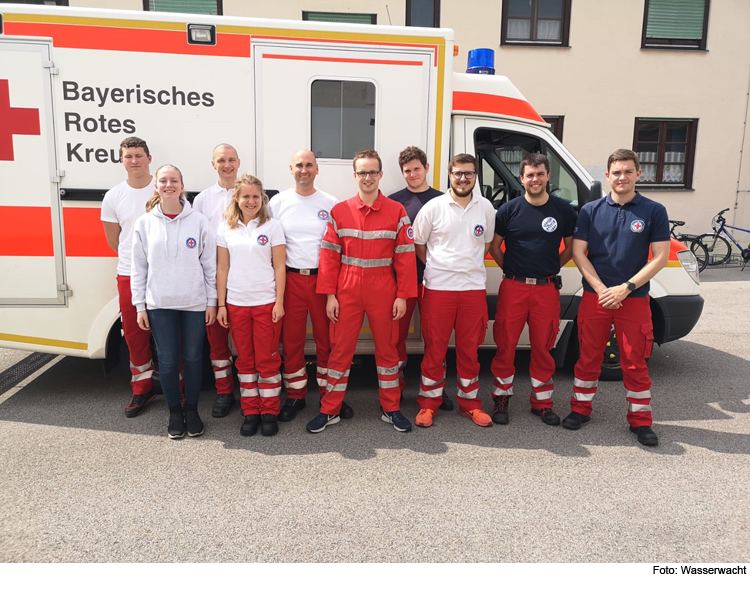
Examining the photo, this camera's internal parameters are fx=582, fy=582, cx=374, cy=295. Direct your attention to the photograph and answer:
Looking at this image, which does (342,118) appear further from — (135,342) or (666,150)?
(666,150)

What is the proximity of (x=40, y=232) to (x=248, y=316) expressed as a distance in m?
1.62

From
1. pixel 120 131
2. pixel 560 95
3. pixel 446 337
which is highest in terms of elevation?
pixel 560 95

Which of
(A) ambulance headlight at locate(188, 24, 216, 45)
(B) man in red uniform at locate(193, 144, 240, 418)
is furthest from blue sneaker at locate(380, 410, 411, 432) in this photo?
(A) ambulance headlight at locate(188, 24, 216, 45)

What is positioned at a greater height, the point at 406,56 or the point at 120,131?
the point at 406,56

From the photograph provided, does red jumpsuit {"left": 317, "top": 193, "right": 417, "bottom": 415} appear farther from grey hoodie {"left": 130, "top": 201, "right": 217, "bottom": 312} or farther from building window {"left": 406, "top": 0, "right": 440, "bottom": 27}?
building window {"left": 406, "top": 0, "right": 440, "bottom": 27}

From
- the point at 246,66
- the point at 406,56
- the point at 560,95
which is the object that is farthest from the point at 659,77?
the point at 246,66

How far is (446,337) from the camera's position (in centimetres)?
406

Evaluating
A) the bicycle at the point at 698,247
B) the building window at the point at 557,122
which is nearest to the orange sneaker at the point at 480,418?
the bicycle at the point at 698,247

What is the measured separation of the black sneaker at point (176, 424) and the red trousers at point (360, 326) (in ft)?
3.09

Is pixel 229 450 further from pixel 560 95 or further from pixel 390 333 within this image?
pixel 560 95

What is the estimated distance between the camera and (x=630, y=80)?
1200cm

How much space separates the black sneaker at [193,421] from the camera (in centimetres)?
387

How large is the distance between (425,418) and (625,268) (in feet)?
→ 5.51

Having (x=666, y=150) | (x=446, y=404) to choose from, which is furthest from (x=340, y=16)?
(x=446, y=404)
